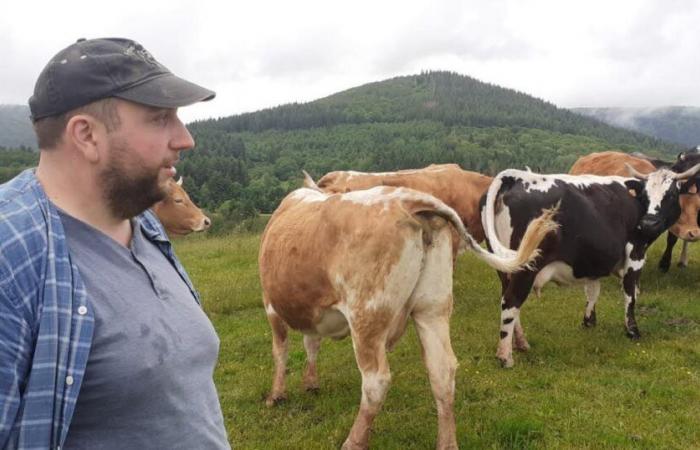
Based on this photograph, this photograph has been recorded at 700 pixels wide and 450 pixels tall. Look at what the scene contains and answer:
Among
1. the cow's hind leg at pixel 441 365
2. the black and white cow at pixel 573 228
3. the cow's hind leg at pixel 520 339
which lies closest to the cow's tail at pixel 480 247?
the cow's hind leg at pixel 441 365

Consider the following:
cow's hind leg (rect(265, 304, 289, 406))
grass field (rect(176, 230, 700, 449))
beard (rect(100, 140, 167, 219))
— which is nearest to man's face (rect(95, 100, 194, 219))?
beard (rect(100, 140, 167, 219))

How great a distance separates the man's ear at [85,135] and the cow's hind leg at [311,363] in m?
4.86

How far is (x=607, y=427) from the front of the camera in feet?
17.1

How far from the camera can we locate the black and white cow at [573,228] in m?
6.96

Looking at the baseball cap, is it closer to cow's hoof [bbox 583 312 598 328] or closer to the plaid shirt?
the plaid shirt

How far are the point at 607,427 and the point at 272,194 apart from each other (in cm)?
6988

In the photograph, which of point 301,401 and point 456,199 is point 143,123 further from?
point 456,199

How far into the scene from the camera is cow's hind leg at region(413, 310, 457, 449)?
4.68m

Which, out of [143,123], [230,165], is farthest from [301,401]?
[230,165]

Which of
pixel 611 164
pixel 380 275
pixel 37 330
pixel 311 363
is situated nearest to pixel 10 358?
pixel 37 330

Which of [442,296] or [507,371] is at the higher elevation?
[442,296]

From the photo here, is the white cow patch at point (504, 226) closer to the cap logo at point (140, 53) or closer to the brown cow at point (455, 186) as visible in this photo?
the brown cow at point (455, 186)

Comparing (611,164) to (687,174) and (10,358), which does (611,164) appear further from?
(10,358)

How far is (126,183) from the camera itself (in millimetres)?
1941
